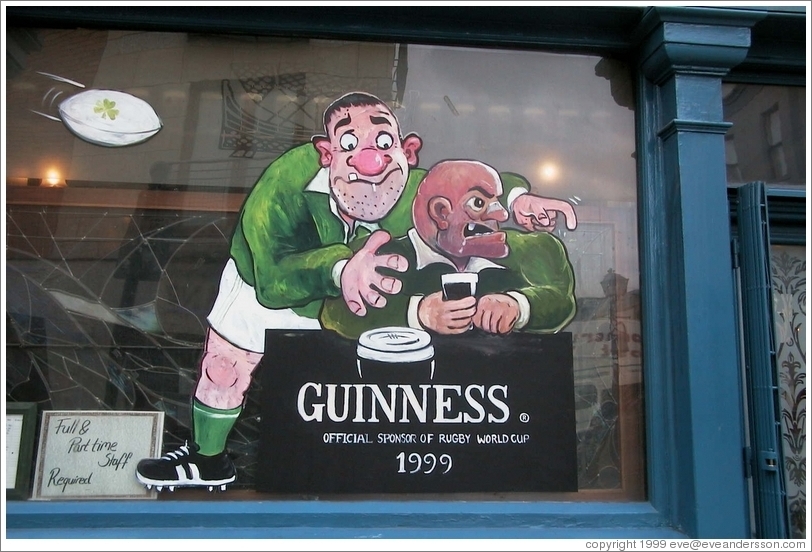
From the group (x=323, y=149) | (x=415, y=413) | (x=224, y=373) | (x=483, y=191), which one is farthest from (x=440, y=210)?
(x=224, y=373)

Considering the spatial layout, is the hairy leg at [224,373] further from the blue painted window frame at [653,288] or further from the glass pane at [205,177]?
the blue painted window frame at [653,288]

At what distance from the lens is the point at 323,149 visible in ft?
11.0

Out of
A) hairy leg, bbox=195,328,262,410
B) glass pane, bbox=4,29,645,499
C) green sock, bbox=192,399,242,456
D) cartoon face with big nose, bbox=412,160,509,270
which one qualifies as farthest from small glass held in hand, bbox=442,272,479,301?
green sock, bbox=192,399,242,456

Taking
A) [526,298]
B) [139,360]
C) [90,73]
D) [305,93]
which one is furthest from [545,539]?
[90,73]

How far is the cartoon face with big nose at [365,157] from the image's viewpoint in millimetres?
3309

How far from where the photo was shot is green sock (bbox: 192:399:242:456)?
10.2ft

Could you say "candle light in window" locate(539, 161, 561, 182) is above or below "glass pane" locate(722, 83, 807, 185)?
below

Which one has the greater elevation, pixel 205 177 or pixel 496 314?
pixel 205 177

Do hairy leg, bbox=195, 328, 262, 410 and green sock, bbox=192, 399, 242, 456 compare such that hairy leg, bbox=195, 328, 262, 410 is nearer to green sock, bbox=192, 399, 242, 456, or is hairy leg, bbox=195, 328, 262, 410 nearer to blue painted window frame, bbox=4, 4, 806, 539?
green sock, bbox=192, 399, 242, 456

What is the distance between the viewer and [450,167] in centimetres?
337

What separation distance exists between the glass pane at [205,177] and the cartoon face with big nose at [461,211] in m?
0.08

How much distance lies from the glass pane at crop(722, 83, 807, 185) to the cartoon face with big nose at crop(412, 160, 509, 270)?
4.42 ft

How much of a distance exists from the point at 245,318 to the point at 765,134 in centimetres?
311

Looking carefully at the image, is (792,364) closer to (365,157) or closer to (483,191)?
(483,191)
